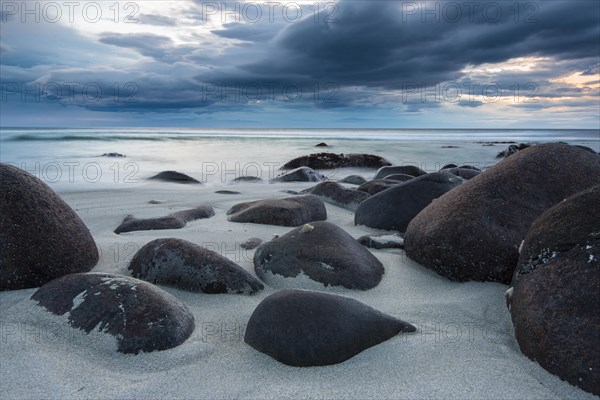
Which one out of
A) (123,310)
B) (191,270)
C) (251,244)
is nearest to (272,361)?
(123,310)

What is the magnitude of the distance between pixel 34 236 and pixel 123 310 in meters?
1.05

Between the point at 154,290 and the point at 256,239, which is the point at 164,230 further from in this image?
the point at 154,290

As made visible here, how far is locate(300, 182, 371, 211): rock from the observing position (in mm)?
5859

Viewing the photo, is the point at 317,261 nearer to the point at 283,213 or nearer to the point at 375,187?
the point at 283,213

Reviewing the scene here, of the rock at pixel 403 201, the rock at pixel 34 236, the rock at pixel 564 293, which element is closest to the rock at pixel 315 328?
the rock at pixel 564 293

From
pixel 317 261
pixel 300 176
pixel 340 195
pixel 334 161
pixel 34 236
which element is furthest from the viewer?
pixel 334 161

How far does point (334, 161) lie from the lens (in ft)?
43.9

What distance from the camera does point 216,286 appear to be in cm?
268

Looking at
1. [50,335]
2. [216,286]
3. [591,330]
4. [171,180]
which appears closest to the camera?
[591,330]

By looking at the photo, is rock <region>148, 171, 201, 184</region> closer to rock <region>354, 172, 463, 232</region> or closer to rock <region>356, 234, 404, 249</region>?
rock <region>354, 172, 463, 232</region>

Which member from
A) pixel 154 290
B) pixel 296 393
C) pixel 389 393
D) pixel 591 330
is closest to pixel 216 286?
pixel 154 290

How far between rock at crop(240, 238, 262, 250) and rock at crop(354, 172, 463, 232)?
1.16 metres

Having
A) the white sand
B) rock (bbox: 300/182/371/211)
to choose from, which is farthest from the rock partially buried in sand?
rock (bbox: 300/182/371/211)

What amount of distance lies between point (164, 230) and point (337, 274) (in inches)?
82.6
